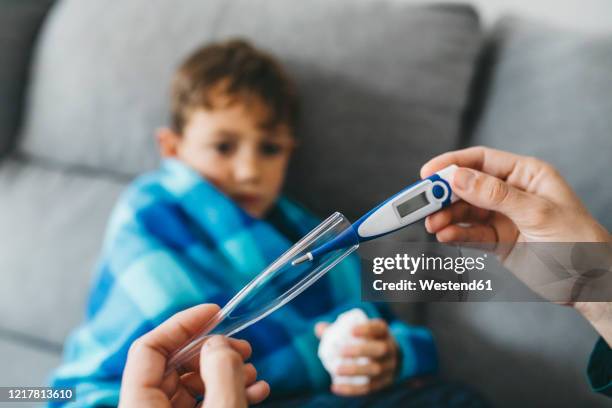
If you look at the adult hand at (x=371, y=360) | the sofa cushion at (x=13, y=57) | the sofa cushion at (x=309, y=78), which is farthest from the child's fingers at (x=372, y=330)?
the sofa cushion at (x=13, y=57)

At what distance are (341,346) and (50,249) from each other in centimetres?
55

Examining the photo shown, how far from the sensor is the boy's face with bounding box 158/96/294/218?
777 mm

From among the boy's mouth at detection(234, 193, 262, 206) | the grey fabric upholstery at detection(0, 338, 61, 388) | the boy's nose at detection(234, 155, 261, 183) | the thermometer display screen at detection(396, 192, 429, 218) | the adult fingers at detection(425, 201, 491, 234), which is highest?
the boy's nose at detection(234, 155, 261, 183)

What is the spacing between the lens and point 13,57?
38.7 inches

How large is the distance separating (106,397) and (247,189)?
355 mm

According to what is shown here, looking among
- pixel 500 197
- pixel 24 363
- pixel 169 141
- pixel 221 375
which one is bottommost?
pixel 24 363

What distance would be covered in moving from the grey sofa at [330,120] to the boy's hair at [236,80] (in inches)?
1.4

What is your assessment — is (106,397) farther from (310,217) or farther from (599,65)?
(599,65)

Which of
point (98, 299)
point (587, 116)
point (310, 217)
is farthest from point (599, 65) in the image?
point (98, 299)

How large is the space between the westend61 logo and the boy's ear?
51 centimetres

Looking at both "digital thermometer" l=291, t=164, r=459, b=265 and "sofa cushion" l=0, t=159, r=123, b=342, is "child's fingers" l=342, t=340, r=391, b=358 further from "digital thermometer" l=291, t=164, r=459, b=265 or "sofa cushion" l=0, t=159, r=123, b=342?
"sofa cushion" l=0, t=159, r=123, b=342

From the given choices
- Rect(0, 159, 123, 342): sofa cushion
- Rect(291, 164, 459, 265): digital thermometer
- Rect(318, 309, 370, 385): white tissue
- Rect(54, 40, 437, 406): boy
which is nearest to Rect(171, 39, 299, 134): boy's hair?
Rect(54, 40, 437, 406): boy

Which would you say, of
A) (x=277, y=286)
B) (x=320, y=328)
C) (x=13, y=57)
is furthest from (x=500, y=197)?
(x=13, y=57)

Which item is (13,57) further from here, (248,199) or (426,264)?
(426,264)
